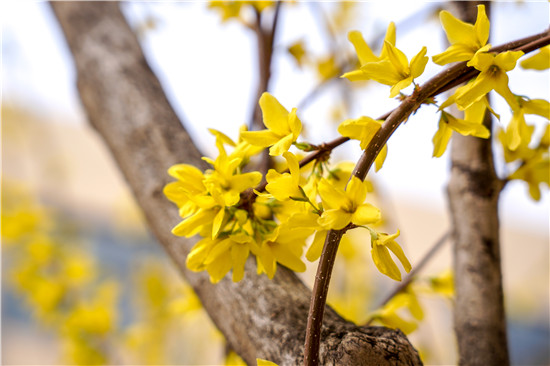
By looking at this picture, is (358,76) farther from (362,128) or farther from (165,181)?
(165,181)

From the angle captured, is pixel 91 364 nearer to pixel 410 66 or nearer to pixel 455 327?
pixel 455 327

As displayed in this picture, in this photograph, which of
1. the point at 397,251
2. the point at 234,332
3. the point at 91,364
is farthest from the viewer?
the point at 91,364

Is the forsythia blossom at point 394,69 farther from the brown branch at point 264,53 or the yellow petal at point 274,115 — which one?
the brown branch at point 264,53

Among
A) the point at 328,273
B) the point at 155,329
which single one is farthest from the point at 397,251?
the point at 155,329

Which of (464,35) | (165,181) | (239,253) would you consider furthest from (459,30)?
(165,181)

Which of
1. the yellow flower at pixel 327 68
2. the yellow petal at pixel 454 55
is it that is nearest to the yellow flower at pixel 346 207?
the yellow petal at pixel 454 55

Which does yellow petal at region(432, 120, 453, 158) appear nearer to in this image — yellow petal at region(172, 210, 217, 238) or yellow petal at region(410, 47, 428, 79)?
yellow petal at region(410, 47, 428, 79)

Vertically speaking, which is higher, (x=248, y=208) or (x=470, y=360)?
(x=248, y=208)
